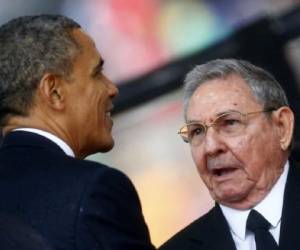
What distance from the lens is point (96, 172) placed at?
1.73 meters

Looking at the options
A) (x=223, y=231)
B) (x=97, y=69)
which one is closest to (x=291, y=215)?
(x=223, y=231)

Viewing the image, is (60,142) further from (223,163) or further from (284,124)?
(284,124)

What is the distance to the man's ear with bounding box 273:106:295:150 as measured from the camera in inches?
94.7

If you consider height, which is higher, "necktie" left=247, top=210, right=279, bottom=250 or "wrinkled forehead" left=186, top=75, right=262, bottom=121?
"wrinkled forehead" left=186, top=75, right=262, bottom=121

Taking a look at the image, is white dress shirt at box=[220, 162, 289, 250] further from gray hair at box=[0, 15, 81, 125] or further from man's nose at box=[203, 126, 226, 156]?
gray hair at box=[0, 15, 81, 125]

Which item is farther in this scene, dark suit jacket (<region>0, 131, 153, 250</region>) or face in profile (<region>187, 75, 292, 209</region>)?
face in profile (<region>187, 75, 292, 209</region>)

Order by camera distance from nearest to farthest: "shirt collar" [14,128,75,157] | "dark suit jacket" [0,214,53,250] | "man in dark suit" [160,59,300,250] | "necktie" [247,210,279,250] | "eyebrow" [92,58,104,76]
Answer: "dark suit jacket" [0,214,53,250]
"shirt collar" [14,128,75,157]
"eyebrow" [92,58,104,76]
"necktie" [247,210,279,250]
"man in dark suit" [160,59,300,250]

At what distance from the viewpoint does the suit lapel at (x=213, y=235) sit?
2344mm

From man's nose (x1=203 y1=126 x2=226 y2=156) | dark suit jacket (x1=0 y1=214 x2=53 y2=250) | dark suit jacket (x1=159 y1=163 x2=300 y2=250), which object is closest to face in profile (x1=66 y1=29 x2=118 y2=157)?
dark suit jacket (x1=0 y1=214 x2=53 y2=250)

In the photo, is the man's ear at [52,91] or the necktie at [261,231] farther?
the necktie at [261,231]

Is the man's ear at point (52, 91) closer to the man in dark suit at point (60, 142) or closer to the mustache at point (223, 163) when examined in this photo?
the man in dark suit at point (60, 142)

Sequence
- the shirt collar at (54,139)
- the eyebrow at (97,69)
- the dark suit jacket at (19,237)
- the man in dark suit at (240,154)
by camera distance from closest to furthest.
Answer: the dark suit jacket at (19,237), the shirt collar at (54,139), the eyebrow at (97,69), the man in dark suit at (240,154)

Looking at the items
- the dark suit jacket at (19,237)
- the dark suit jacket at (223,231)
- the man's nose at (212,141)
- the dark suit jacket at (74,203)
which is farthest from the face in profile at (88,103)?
the dark suit jacket at (223,231)

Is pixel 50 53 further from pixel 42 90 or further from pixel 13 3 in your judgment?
pixel 13 3
